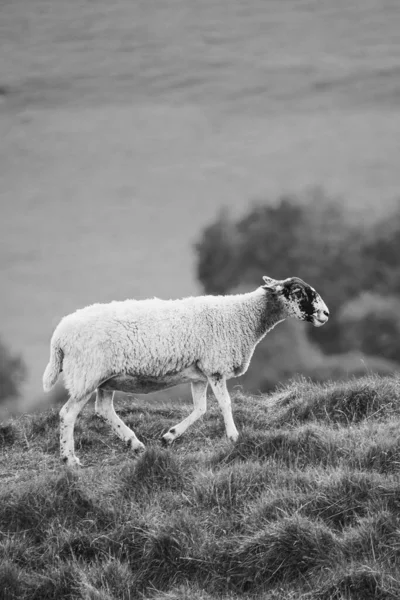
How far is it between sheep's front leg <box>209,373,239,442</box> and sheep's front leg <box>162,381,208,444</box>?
0.23 meters

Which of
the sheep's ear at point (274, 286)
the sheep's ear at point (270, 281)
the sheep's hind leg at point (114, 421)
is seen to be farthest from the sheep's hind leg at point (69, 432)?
the sheep's ear at point (270, 281)

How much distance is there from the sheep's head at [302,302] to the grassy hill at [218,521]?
1.45 m

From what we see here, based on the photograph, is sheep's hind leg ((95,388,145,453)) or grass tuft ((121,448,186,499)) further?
sheep's hind leg ((95,388,145,453))

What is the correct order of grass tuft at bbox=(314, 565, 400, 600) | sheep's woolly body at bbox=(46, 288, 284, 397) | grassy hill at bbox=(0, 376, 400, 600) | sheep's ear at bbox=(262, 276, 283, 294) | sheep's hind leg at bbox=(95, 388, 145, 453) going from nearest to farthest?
grass tuft at bbox=(314, 565, 400, 600), grassy hill at bbox=(0, 376, 400, 600), sheep's woolly body at bbox=(46, 288, 284, 397), sheep's hind leg at bbox=(95, 388, 145, 453), sheep's ear at bbox=(262, 276, 283, 294)

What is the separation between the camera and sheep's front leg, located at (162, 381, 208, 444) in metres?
9.38

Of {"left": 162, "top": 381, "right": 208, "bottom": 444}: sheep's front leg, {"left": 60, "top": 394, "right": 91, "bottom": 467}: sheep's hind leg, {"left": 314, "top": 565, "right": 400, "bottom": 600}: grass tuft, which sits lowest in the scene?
{"left": 162, "top": 381, "right": 208, "bottom": 444}: sheep's front leg

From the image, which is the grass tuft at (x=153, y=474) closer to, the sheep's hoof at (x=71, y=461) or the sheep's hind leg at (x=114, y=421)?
the sheep's hoof at (x=71, y=461)

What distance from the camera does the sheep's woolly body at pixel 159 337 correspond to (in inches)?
355

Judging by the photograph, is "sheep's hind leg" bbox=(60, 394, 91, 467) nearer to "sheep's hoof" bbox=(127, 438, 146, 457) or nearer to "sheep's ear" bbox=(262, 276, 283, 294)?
"sheep's hoof" bbox=(127, 438, 146, 457)

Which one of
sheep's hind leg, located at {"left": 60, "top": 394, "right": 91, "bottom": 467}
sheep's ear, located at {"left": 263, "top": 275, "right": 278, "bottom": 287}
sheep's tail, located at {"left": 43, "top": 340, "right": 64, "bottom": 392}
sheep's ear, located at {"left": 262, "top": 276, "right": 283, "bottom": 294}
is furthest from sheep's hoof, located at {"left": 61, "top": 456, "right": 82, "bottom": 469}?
sheep's ear, located at {"left": 263, "top": 275, "right": 278, "bottom": 287}

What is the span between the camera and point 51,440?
9891 millimetres

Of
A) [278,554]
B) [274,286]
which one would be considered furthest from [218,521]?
[274,286]

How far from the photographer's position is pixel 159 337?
920cm

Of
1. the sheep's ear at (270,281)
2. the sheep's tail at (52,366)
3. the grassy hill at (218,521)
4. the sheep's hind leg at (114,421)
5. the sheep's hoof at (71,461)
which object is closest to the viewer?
the grassy hill at (218,521)
